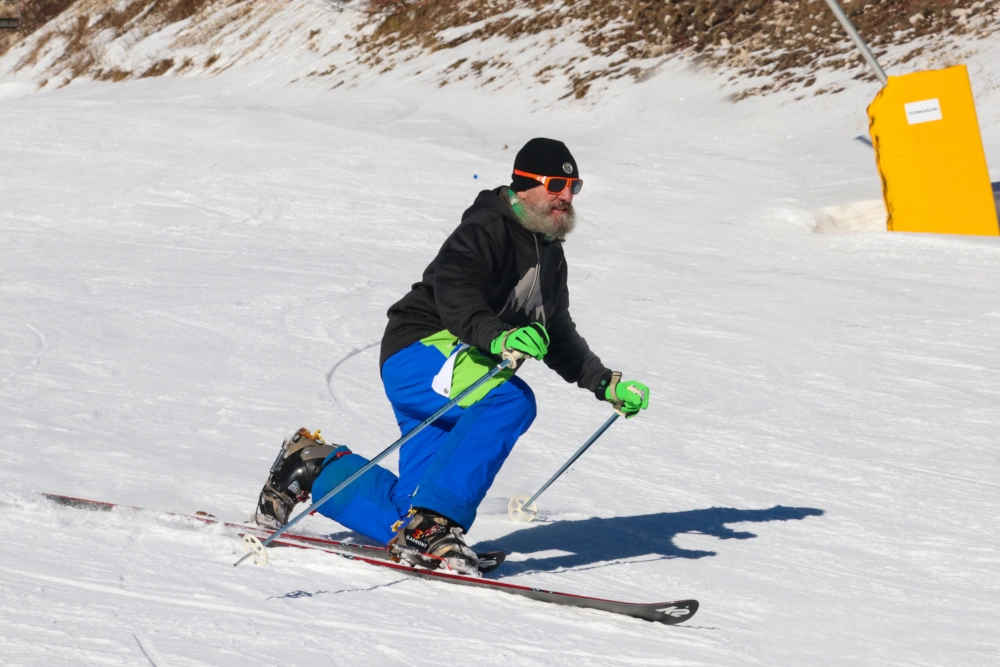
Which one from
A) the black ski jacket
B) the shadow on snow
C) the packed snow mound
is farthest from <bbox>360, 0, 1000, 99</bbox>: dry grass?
the black ski jacket

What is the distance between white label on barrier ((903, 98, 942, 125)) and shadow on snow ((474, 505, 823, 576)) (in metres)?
6.69

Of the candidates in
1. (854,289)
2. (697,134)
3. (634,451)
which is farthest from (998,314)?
(697,134)

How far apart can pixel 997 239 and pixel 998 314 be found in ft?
7.01

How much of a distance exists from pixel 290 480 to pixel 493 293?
0.91 m

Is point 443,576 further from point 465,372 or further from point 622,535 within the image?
point 622,535

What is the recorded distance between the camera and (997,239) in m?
10.3

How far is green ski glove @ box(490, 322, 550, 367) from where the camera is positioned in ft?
10.7

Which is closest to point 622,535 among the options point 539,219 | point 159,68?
point 539,219

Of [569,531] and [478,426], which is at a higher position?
[478,426]

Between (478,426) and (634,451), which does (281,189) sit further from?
(478,426)

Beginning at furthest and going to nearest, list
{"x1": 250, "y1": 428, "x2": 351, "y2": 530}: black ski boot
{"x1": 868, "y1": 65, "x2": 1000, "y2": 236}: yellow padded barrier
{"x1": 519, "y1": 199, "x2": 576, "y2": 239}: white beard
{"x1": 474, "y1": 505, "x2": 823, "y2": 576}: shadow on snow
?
{"x1": 868, "y1": 65, "x2": 1000, "y2": 236}: yellow padded barrier < {"x1": 474, "y1": 505, "x2": 823, "y2": 576}: shadow on snow < {"x1": 250, "y1": 428, "x2": 351, "y2": 530}: black ski boot < {"x1": 519, "y1": 199, "x2": 576, "y2": 239}: white beard

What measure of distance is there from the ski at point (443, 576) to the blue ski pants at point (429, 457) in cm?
12

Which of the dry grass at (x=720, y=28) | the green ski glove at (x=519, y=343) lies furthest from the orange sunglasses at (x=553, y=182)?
the dry grass at (x=720, y=28)

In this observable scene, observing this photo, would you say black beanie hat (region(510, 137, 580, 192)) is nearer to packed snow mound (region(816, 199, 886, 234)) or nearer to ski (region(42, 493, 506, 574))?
ski (region(42, 493, 506, 574))
